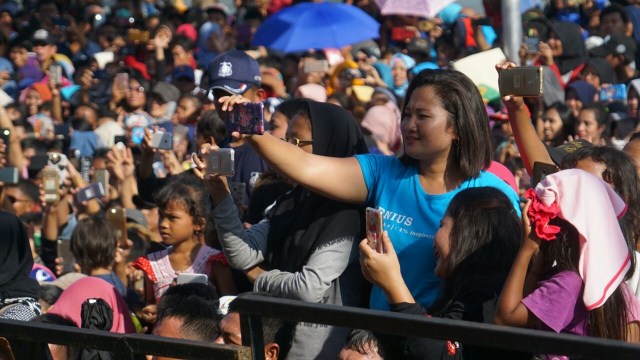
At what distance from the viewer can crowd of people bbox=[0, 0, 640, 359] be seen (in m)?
3.11

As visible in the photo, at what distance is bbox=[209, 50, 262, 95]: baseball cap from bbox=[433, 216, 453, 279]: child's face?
8.07 ft

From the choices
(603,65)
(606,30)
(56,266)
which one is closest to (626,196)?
(56,266)

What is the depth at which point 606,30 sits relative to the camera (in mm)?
10414

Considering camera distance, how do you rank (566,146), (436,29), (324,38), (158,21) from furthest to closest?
1. (158,21)
2. (436,29)
3. (324,38)
4. (566,146)

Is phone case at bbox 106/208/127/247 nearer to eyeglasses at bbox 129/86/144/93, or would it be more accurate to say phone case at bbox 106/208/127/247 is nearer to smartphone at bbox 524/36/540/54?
smartphone at bbox 524/36/540/54

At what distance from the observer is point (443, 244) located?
343 centimetres

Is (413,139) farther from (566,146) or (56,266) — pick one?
(56,266)

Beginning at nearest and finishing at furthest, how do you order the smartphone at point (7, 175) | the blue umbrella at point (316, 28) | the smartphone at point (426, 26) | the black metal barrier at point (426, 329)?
the black metal barrier at point (426, 329) → the smartphone at point (7, 175) → the blue umbrella at point (316, 28) → the smartphone at point (426, 26)

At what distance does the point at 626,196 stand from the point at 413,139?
70cm

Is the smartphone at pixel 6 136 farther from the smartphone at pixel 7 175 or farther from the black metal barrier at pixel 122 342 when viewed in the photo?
the black metal barrier at pixel 122 342

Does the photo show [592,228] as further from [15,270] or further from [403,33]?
[403,33]

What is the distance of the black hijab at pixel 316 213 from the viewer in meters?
3.96

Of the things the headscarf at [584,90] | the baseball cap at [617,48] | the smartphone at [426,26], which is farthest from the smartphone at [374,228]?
the smartphone at [426,26]

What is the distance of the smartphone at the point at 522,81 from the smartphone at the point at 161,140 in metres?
3.02
